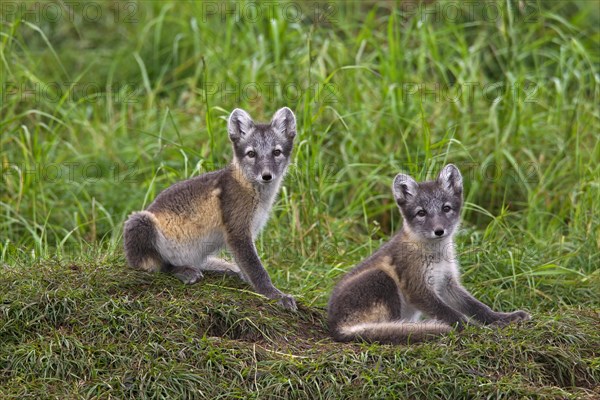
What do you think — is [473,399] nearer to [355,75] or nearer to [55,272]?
[55,272]

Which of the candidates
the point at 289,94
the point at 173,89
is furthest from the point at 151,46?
the point at 289,94

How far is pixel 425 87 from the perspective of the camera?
8500 millimetres

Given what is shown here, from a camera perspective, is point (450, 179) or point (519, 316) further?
point (450, 179)

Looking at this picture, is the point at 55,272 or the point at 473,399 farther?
the point at 55,272

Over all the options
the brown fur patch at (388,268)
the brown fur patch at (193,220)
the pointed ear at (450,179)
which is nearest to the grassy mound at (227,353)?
the brown fur patch at (193,220)

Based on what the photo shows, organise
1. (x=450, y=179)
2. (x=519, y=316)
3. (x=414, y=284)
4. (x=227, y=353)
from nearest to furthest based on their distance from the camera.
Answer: (x=227, y=353), (x=519, y=316), (x=414, y=284), (x=450, y=179)

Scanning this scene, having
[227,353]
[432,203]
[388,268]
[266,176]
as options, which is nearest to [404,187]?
[432,203]

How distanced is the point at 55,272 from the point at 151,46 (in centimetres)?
478

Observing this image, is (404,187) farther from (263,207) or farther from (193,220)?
(193,220)

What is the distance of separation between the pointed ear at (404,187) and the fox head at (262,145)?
694mm

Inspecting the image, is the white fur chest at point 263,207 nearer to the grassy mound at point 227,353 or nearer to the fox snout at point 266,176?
the fox snout at point 266,176

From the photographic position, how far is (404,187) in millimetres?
5703

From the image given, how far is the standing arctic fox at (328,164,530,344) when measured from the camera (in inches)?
206

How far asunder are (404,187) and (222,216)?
1.08 m
